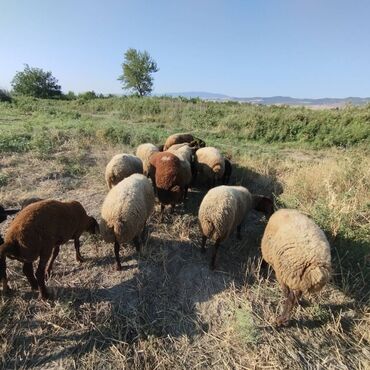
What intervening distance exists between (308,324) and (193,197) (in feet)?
12.7

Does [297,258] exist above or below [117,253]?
above

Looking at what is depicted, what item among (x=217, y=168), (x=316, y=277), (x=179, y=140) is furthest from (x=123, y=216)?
(x=179, y=140)

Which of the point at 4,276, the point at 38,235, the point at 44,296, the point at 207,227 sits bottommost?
the point at 44,296

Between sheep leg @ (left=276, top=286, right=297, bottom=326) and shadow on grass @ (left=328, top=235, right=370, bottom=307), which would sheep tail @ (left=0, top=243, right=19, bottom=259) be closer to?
sheep leg @ (left=276, top=286, right=297, bottom=326)

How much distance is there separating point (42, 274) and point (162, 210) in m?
2.60

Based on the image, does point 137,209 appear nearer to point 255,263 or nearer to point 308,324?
point 255,263

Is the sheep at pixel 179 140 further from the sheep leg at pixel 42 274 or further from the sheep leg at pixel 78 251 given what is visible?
the sheep leg at pixel 42 274

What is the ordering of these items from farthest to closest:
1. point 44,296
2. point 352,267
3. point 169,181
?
point 169,181 < point 352,267 < point 44,296

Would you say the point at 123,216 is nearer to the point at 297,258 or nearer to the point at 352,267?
the point at 297,258

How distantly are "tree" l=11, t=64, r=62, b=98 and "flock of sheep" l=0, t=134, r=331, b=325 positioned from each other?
131 feet

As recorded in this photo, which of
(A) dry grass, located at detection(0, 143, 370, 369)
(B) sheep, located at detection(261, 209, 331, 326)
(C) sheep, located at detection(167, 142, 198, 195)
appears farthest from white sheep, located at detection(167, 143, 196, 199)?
(B) sheep, located at detection(261, 209, 331, 326)

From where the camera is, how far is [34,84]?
40.8 meters

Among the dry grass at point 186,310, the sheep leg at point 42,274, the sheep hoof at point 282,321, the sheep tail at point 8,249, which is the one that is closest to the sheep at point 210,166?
the dry grass at point 186,310

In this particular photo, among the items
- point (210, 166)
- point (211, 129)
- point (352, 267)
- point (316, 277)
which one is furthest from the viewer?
point (211, 129)
